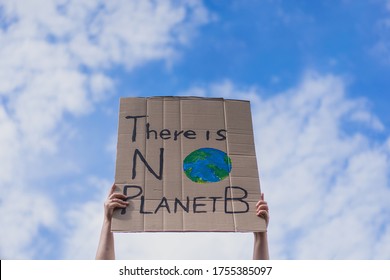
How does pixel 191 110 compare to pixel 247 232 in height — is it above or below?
above

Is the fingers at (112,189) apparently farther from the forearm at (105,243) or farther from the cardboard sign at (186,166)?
the forearm at (105,243)

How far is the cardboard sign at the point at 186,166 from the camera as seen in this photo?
2.37m

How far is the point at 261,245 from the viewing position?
2.52m

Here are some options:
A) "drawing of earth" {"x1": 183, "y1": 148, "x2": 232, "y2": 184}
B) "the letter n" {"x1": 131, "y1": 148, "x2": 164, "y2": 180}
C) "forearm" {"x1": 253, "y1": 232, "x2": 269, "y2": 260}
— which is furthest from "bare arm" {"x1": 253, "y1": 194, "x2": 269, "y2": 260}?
"the letter n" {"x1": 131, "y1": 148, "x2": 164, "y2": 180}

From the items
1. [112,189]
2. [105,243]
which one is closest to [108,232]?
[105,243]

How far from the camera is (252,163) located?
2.60 meters

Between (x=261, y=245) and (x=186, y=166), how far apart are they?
0.66m

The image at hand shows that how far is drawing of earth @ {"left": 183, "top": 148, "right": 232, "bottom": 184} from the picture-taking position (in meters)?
2.51

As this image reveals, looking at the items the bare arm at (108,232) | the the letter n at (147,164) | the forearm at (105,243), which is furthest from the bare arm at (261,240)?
the forearm at (105,243)

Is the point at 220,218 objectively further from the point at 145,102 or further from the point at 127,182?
the point at 145,102

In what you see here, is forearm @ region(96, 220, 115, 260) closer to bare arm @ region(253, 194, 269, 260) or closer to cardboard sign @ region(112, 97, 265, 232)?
cardboard sign @ region(112, 97, 265, 232)

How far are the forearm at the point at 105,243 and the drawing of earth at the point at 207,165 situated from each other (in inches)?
23.0
